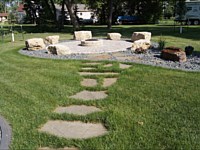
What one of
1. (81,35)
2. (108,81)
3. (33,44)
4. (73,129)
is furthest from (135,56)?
(81,35)

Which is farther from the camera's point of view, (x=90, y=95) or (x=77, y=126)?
(x=90, y=95)

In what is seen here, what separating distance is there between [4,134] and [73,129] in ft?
3.20

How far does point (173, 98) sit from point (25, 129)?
2.72m

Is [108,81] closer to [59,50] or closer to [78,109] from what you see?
[78,109]

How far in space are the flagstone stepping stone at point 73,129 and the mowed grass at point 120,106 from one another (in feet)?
0.36

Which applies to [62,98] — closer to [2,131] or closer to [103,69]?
[2,131]

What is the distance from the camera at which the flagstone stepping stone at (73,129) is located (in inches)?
169

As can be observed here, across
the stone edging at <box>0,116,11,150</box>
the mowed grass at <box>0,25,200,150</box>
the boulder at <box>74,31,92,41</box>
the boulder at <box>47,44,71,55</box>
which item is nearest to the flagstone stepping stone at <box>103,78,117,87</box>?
the mowed grass at <box>0,25,200,150</box>

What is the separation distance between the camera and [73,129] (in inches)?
176

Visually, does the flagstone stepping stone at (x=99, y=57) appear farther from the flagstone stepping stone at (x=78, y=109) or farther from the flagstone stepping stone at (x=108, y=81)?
the flagstone stepping stone at (x=78, y=109)

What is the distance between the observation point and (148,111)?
5.07 meters

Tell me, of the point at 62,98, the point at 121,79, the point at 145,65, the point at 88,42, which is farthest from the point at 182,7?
the point at 62,98

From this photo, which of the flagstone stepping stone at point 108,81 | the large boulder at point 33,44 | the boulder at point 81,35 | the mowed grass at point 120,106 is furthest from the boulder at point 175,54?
the boulder at point 81,35

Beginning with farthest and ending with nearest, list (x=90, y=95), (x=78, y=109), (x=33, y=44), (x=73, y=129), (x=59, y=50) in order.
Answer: (x=33, y=44)
(x=59, y=50)
(x=90, y=95)
(x=78, y=109)
(x=73, y=129)
